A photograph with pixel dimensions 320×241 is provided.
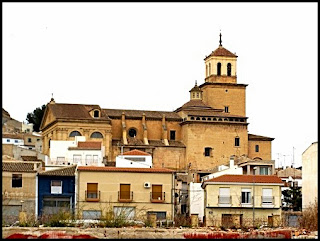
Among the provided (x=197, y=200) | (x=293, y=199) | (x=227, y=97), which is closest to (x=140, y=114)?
(x=227, y=97)

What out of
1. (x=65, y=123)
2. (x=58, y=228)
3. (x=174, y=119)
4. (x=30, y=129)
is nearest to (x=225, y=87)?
(x=174, y=119)

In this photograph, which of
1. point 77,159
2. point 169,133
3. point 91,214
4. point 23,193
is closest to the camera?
point 91,214

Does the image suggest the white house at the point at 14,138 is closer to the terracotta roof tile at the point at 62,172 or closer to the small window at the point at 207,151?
the small window at the point at 207,151

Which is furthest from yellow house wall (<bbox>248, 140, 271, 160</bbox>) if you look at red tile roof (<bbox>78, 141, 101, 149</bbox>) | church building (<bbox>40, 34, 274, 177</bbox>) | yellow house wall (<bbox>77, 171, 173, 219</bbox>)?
yellow house wall (<bbox>77, 171, 173, 219</bbox>)

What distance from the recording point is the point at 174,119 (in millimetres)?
70438

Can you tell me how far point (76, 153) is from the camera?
190 feet

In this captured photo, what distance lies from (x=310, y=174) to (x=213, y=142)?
2760cm

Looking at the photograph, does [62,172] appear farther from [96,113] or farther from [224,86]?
[224,86]

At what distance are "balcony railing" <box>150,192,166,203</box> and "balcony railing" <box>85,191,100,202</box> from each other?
2673mm

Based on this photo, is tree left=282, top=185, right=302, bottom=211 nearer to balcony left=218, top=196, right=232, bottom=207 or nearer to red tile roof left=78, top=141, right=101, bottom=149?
balcony left=218, top=196, right=232, bottom=207

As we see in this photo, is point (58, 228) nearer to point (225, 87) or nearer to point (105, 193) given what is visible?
point (105, 193)

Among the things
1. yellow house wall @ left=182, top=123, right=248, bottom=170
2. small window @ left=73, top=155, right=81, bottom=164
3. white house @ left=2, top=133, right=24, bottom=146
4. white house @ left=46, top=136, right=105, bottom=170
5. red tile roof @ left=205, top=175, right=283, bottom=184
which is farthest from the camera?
white house @ left=2, top=133, right=24, bottom=146

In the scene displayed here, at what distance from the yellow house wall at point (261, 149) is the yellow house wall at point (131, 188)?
28.1 meters

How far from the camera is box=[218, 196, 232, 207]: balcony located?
42.9 m
